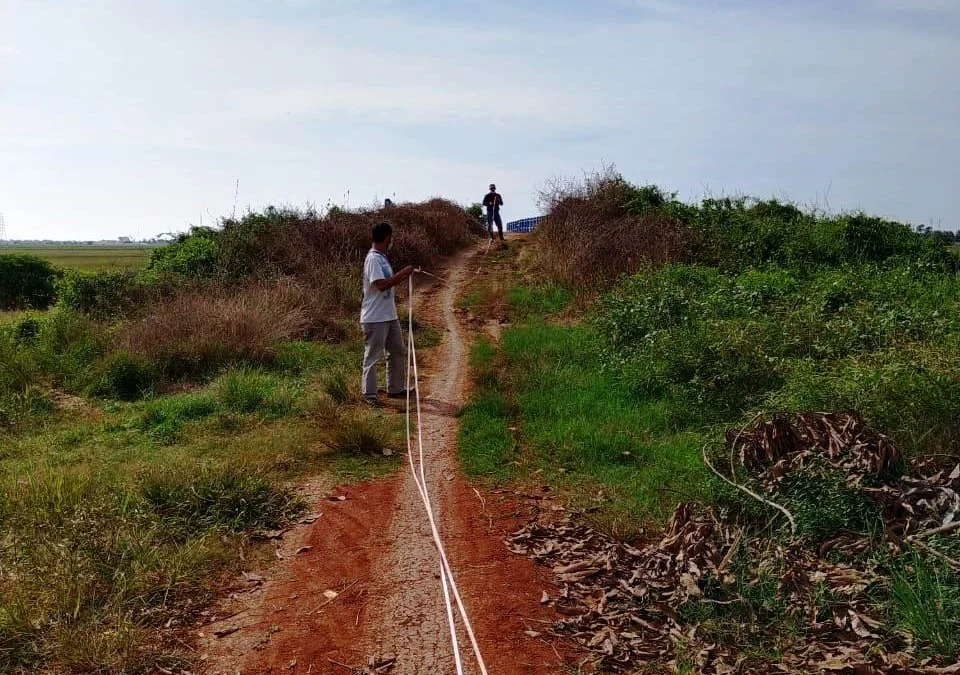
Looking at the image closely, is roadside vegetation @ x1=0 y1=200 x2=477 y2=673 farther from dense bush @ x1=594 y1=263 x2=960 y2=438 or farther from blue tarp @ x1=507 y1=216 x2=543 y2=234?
blue tarp @ x1=507 y1=216 x2=543 y2=234

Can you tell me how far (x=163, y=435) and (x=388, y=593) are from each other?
13.7 ft

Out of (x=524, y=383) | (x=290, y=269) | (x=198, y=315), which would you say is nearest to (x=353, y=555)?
(x=524, y=383)

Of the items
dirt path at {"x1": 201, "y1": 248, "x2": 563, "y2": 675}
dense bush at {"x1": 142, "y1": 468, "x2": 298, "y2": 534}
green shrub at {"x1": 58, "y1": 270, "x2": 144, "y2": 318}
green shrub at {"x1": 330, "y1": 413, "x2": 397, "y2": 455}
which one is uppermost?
green shrub at {"x1": 58, "y1": 270, "x2": 144, "y2": 318}

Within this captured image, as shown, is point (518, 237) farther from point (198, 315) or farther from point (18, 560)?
point (18, 560)

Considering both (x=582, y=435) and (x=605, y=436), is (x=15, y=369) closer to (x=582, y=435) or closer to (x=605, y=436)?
(x=582, y=435)

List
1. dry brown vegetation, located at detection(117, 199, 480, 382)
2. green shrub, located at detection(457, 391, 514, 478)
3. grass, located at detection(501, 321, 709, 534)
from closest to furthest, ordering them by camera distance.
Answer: grass, located at detection(501, 321, 709, 534)
green shrub, located at detection(457, 391, 514, 478)
dry brown vegetation, located at detection(117, 199, 480, 382)

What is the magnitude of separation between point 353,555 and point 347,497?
1.05m

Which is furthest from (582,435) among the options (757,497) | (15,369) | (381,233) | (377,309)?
(15,369)

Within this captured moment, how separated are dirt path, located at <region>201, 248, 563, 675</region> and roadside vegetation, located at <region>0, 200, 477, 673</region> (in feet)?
1.05

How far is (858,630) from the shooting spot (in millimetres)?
3576

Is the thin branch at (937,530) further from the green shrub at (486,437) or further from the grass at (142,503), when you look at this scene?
the grass at (142,503)

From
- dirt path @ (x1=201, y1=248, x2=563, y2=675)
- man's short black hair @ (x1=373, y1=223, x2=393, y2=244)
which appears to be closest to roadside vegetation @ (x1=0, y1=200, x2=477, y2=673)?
dirt path @ (x1=201, y1=248, x2=563, y2=675)

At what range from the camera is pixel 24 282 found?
27234 millimetres

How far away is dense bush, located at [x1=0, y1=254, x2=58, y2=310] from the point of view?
25969mm
